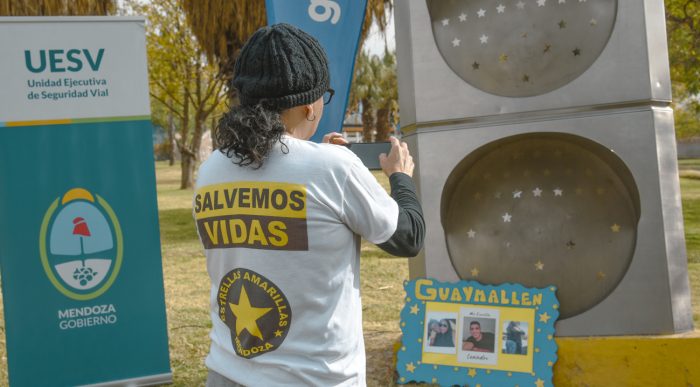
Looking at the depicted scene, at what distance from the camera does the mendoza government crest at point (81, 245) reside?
12.6 ft

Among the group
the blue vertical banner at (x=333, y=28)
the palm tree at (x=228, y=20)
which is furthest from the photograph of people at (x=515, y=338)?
the palm tree at (x=228, y=20)

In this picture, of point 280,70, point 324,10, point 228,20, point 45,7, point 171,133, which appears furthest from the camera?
point 171,133

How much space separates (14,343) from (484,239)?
104 inches

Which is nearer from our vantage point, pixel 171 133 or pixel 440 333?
pixel 440 333

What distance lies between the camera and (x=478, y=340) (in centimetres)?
344

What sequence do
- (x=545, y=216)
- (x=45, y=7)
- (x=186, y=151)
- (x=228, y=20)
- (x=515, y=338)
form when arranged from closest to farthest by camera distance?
(x=515, y=338) → (x=545, y=216) → (x=45, y=7) → (x=228, y=20) → (x=186, y=151)

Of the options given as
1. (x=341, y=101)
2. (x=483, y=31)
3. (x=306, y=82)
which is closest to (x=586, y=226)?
(x=483, y=31)

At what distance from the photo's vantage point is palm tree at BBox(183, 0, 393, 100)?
1147 centimetres

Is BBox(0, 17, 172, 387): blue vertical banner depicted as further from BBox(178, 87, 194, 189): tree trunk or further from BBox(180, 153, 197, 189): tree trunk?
BBox(180, 153, 197, 189): tree trunk

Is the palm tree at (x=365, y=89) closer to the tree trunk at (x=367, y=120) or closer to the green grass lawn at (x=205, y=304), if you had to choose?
the tree trunk at (x=367, y=120)

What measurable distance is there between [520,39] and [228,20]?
9105 mm

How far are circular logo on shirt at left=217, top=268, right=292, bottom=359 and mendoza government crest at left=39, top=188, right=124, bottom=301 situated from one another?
9.10 feet

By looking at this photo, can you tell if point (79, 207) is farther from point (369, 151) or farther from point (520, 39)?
point (520, 39)

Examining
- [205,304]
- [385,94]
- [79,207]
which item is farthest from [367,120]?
[79,207]
